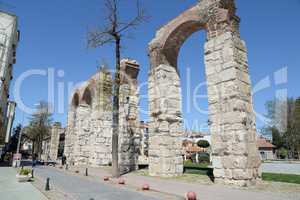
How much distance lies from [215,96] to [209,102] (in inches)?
17.2

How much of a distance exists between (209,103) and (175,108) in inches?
145

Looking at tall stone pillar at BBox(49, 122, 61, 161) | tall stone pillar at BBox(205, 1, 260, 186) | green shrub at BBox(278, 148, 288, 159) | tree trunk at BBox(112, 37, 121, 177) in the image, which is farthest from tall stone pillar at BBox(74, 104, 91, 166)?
green shrub at BBox(278, 148, 288, 159)

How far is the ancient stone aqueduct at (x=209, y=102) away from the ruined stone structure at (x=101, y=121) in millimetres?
77

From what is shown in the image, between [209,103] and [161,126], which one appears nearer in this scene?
[209,103]

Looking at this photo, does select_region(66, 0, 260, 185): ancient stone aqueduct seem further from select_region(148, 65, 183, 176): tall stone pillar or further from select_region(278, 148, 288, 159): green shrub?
select_region(278, 148, 288, 159): green shrub

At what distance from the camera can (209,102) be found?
11578 millimetres

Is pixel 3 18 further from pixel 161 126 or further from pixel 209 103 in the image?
pixel 209 103

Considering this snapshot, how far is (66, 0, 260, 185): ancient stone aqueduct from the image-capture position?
1016 cm

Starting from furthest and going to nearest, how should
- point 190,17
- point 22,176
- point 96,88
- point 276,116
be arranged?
1. point 276,116
2. point 96,88
3. point 190,17
4. point 22,176

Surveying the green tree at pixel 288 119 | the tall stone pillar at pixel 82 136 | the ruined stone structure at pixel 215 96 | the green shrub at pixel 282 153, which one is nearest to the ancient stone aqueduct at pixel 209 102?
the ruined stone structure at pixel 215 96

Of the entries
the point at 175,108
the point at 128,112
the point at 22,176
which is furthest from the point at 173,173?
the point at 22,176

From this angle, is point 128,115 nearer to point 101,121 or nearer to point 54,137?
point 101,121

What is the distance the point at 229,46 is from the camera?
35.8 feet

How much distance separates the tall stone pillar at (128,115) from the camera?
18.1 metres
